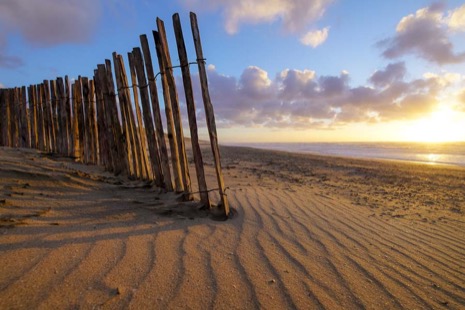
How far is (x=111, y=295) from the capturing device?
2074mm

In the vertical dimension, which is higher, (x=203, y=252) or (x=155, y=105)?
(x=155, y=105)

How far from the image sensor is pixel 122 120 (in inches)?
222

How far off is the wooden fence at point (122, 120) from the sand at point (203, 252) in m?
0.63

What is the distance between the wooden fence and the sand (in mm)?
628

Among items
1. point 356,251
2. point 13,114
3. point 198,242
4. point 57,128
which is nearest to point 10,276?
point 198,242

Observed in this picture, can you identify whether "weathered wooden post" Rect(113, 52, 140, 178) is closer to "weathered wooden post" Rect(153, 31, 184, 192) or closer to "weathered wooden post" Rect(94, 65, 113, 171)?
"weathered wooden post" Rect(94, 65, 113, 171)

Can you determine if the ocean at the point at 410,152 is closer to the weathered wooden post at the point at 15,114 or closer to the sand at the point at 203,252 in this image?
the sand at the point at 203,252

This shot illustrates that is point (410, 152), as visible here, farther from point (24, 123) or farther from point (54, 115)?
point (24, 123)

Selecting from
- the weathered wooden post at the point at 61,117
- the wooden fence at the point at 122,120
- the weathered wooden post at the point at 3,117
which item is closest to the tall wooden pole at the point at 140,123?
the wooden fence at the point at 122,120

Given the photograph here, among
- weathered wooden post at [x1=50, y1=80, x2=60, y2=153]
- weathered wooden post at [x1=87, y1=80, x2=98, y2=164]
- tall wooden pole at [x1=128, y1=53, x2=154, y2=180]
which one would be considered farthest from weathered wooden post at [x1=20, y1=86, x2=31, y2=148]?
tall wooden pole at [x1=128, y1=53, x2=154, y2=180]

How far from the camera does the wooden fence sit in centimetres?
396

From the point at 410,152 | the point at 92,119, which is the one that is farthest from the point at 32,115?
the point at 410,152

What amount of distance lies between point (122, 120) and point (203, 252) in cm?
370

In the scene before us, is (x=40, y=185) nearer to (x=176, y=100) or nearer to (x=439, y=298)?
(x=176, y=100)
